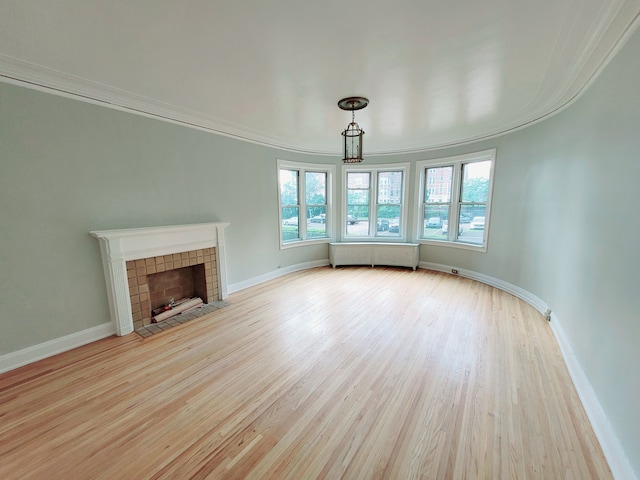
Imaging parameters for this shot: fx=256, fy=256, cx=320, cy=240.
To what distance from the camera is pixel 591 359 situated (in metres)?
1.96

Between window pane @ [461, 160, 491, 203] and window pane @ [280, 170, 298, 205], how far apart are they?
3.35 meters

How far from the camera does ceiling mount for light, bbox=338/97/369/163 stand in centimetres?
292

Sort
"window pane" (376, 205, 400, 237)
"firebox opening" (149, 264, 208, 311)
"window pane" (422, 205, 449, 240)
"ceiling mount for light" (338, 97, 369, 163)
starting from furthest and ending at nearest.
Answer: "window pane" (376, 205, 400, 237) < "window pane" (422, 205, 449, 240) < "firebox opening" (149, 264, 208, 311) < "ceiling mount for light" (338, 97, 369, 163)

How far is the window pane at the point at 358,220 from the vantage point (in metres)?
6.15

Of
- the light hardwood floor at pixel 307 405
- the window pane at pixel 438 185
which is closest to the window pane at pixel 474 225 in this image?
the window pane at pixel 438 185

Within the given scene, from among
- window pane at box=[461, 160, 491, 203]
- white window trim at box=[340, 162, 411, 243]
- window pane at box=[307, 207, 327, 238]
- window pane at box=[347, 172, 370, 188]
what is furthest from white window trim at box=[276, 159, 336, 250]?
window pane at box=[461, 160, 491, 203]

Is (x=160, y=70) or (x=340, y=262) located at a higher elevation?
(x=160, y=70)

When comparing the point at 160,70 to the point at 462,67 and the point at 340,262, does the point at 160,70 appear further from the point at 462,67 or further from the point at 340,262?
the point at 340,262

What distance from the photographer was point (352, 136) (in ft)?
10.7

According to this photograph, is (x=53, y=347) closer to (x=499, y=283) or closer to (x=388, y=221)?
(x=388, y=221)

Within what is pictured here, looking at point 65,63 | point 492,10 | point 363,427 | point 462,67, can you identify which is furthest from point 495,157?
point 65,63

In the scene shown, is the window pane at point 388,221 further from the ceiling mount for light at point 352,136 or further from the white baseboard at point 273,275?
the ceiling mount for light at point 352,136

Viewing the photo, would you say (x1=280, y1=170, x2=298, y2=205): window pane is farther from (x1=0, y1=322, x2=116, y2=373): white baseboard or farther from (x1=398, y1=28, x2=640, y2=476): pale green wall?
(x1=398, y1=28, x2=640, y2=476): pale green wall

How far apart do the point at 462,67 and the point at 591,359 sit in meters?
2.61
